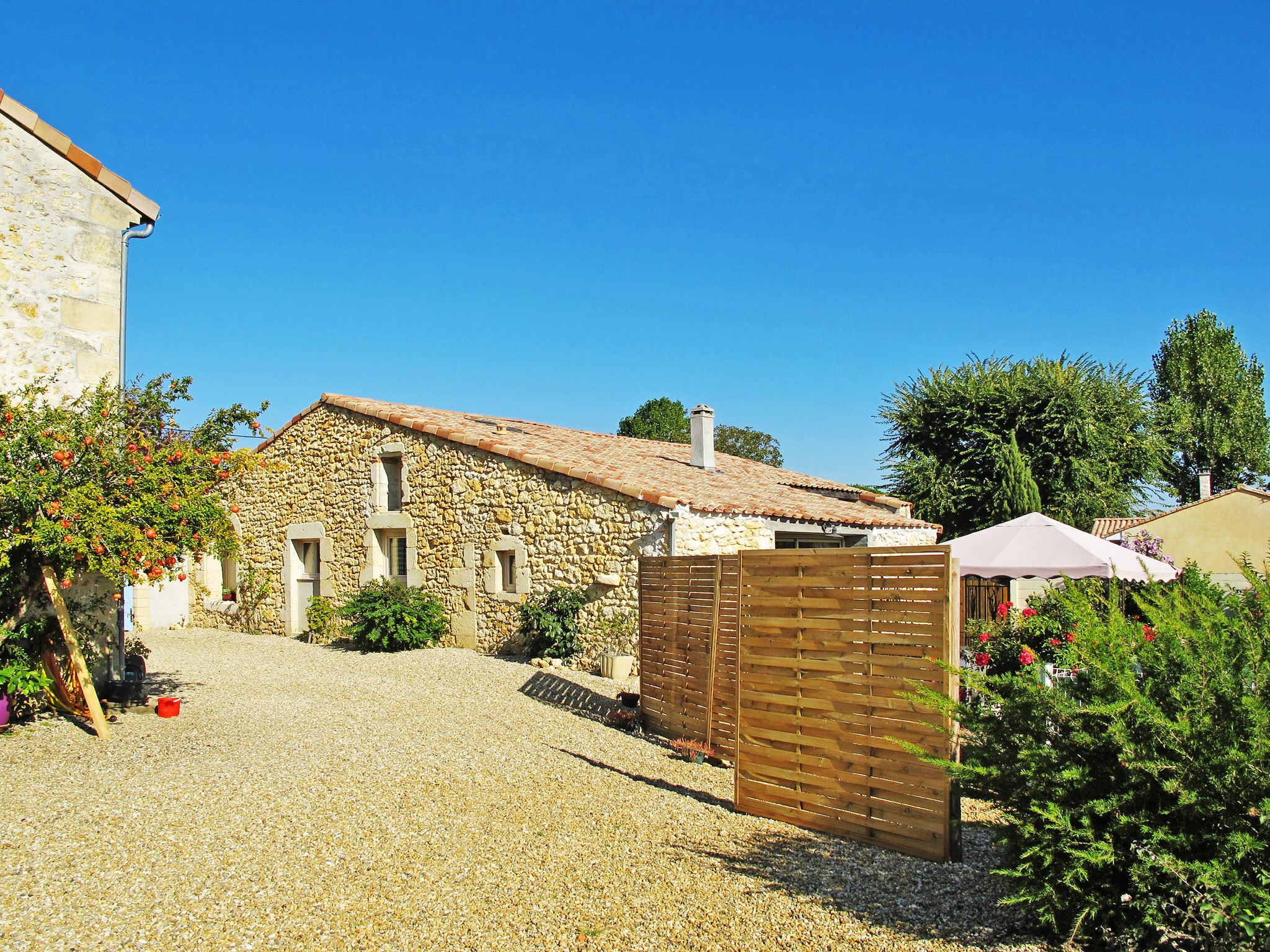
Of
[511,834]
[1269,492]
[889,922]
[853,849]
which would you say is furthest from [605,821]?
[1269,492]

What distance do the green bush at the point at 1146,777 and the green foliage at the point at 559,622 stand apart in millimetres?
8363

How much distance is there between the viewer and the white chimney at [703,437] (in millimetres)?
16250

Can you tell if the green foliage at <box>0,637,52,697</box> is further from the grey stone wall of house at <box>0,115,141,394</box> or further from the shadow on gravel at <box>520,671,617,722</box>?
the shadow on gravel at <box>520,671,617,722</box>

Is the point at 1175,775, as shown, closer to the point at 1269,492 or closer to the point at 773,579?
the point at 773,579

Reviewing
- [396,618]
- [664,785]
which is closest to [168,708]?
[664,785]

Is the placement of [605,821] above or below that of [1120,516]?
below

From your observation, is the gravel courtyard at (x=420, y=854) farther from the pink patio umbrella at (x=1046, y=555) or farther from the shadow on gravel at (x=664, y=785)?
the pink patio umbrella at (x=1046, y=555)

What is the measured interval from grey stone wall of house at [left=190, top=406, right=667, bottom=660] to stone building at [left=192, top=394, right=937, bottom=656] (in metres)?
0.03

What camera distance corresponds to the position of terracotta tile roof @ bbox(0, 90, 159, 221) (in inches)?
313

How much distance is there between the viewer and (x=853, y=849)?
4.54m

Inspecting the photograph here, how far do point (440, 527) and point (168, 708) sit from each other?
245 inches

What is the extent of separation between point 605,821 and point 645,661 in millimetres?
2878

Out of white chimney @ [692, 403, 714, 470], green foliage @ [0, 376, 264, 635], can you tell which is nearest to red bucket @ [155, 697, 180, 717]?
green foliage @ [0, 376, 264, 635]

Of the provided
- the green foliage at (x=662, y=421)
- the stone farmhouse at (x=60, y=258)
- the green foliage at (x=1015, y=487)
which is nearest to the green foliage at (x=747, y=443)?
the green foliage at (x=662, y=421)
